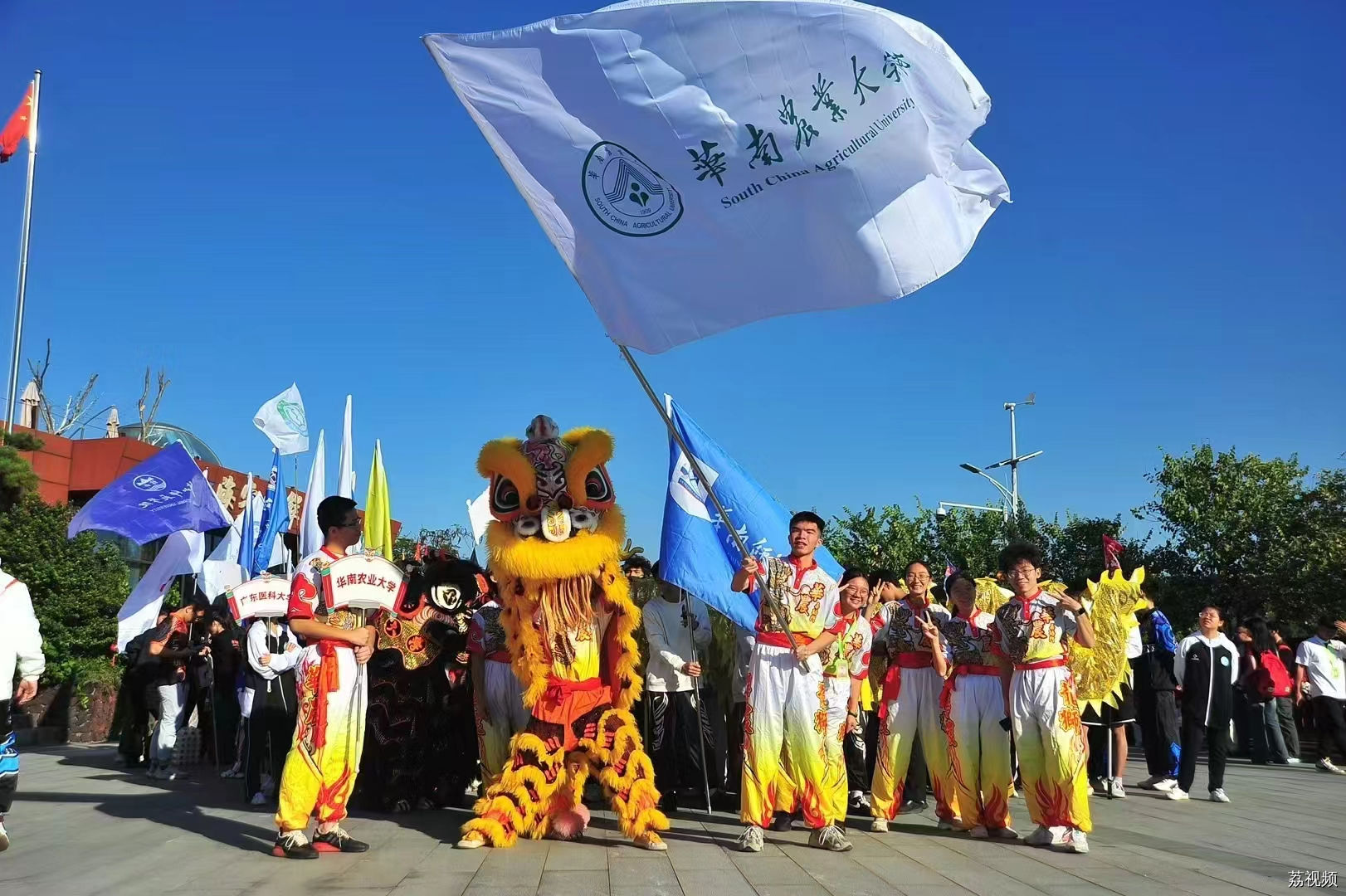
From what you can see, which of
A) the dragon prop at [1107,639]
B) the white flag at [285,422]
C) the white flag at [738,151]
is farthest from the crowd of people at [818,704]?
the white flag at [285,422]

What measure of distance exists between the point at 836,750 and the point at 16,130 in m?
19.2

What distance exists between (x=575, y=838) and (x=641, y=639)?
194cm

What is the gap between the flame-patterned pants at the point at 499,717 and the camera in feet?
22.7

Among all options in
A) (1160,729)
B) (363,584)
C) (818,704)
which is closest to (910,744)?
(818,704)

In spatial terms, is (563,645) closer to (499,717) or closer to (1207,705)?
(499,717)

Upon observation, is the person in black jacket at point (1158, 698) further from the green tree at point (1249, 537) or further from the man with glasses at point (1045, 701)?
the green tree at point (1249, 537)

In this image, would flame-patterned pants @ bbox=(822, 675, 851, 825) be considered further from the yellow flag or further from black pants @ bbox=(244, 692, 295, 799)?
the yellow flag

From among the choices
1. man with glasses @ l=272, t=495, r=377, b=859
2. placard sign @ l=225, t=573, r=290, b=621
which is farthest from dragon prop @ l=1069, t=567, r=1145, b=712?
placard sign @ l=225, t=573, r=290, b=621

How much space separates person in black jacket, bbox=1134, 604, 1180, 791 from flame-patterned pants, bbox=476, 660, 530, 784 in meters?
6.18

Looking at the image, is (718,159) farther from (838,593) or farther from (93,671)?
A: (93,671)

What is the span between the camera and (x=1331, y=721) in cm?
1216

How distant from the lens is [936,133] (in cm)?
505

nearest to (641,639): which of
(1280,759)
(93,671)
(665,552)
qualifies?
(665,552)

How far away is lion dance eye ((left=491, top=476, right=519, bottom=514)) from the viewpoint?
6391mm
